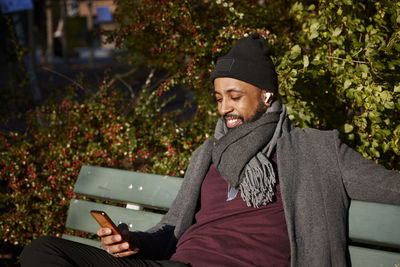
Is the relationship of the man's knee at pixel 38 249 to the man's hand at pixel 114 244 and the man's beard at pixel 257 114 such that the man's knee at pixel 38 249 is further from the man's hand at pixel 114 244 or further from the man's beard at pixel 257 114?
the man's beard at pixel 257 114

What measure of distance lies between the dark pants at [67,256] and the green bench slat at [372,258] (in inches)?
34.0

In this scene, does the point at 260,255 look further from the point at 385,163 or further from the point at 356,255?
the point at 385,163

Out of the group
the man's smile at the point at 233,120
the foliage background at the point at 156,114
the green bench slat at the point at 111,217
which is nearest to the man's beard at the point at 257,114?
the man's smile at the point at 233,120

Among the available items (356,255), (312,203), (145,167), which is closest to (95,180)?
(145,167)

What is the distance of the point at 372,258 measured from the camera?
2365 millimetres

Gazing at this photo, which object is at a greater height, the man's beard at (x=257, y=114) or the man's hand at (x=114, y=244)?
the man's beard at (x=257, y=114)

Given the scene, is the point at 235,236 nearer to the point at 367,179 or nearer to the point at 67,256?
the point at 367,179

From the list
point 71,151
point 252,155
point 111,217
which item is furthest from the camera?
point 71,151

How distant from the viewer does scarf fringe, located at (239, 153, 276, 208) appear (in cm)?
242

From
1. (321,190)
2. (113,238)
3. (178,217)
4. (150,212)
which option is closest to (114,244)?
(113,238)

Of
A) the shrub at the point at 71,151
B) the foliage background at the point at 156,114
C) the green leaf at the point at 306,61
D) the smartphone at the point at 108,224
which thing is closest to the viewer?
the smartphone at the point at 108,224

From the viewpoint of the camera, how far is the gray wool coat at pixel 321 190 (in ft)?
7.60

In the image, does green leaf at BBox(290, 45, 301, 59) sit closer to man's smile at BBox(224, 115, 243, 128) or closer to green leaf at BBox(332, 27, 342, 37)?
green leaf at BBox(332, 27, 342, 37)

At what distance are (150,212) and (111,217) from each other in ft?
0.98
